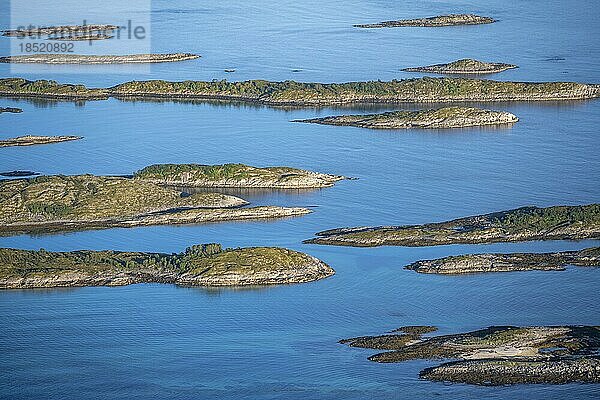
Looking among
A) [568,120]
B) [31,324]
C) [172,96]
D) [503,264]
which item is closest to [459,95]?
[568,120]

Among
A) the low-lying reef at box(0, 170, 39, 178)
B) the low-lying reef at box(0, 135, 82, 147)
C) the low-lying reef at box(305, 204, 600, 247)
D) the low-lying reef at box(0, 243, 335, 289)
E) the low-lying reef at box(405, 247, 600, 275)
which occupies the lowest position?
the low-lying reef at box(0, 243, 335, 289)

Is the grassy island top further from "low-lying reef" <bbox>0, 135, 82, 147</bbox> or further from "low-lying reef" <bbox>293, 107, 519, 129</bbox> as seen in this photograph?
"low-lying reef" <bbox>293, 107, 519, 129</bbox>

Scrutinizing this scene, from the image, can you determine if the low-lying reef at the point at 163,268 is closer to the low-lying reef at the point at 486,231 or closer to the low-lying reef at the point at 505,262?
the low-lying reef at the point at 505,262

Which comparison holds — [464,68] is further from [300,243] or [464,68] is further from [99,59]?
[300,243]

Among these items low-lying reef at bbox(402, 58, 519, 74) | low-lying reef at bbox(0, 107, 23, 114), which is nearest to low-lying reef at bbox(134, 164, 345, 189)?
low-lying reef at bbox(0, 107, 23, 114)

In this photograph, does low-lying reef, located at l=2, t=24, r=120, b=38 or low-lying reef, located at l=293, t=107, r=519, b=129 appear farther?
low-lying reef, located at l=2, t=24, r=120, b=38

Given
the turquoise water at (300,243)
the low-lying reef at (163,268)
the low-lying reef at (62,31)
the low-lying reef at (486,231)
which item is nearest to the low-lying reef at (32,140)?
the turquoise water at (300,243)
